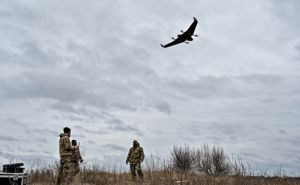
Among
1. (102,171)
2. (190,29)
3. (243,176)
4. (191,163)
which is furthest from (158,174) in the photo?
(191,163)

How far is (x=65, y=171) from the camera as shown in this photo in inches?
556

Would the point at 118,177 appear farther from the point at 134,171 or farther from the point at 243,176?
the point at 243,176

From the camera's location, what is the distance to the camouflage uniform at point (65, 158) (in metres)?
13.9

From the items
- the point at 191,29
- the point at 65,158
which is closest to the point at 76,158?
the point at 65,158

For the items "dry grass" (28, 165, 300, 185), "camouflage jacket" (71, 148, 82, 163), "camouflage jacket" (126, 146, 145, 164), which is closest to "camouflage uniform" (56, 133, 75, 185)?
"camouflage jacket" (71, 148, 82, 163)

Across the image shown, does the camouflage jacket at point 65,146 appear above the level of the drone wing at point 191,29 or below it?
below

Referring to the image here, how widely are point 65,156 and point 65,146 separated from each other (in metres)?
0.38

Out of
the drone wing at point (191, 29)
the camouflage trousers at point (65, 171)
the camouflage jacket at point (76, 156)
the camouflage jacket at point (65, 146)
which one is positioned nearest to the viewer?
the camouflage jacket at point (65, 146)

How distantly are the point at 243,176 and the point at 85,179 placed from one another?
247 inches

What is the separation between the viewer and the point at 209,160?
114 feet

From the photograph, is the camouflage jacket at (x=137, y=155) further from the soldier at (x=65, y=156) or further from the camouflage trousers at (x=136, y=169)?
the soldier at (x=65, y=156)

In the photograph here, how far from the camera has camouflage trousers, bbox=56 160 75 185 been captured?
1412 centimetres

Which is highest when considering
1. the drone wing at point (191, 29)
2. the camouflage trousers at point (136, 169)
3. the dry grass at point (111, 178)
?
the drone wing at point (191, 29)

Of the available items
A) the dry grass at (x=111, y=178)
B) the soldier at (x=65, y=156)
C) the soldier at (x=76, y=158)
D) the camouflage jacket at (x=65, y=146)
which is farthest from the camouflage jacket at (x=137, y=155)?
the camouflage jacket at (x=65, y=146)
